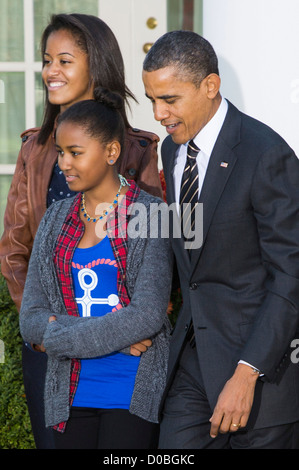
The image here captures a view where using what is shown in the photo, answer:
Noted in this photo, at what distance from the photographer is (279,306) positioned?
2576 mm

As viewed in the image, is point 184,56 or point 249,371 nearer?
point 249,371

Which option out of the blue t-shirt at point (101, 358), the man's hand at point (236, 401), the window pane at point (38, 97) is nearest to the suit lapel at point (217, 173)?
the blue t-shirt at point (101, 358)

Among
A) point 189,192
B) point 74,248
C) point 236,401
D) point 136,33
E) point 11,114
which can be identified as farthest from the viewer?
point 11,114

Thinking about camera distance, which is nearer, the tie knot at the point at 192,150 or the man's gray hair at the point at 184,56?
the man's gray hair at the point at 184,56

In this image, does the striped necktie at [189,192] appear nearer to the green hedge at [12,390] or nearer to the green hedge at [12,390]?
the green hedge at [12,390]

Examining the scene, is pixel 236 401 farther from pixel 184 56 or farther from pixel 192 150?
pixel 184 56

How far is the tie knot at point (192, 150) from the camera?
2.85m

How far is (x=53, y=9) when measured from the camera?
223 inches

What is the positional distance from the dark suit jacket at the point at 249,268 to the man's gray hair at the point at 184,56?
185mm

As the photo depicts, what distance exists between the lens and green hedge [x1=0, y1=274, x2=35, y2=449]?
13.2ft

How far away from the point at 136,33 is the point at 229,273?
3228 mm

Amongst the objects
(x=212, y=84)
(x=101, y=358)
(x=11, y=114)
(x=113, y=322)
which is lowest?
(x=101, y=358)

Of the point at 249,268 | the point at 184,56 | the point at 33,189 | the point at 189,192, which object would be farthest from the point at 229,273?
the point at 33,189

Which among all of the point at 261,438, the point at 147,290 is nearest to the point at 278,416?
the point at 261,438
